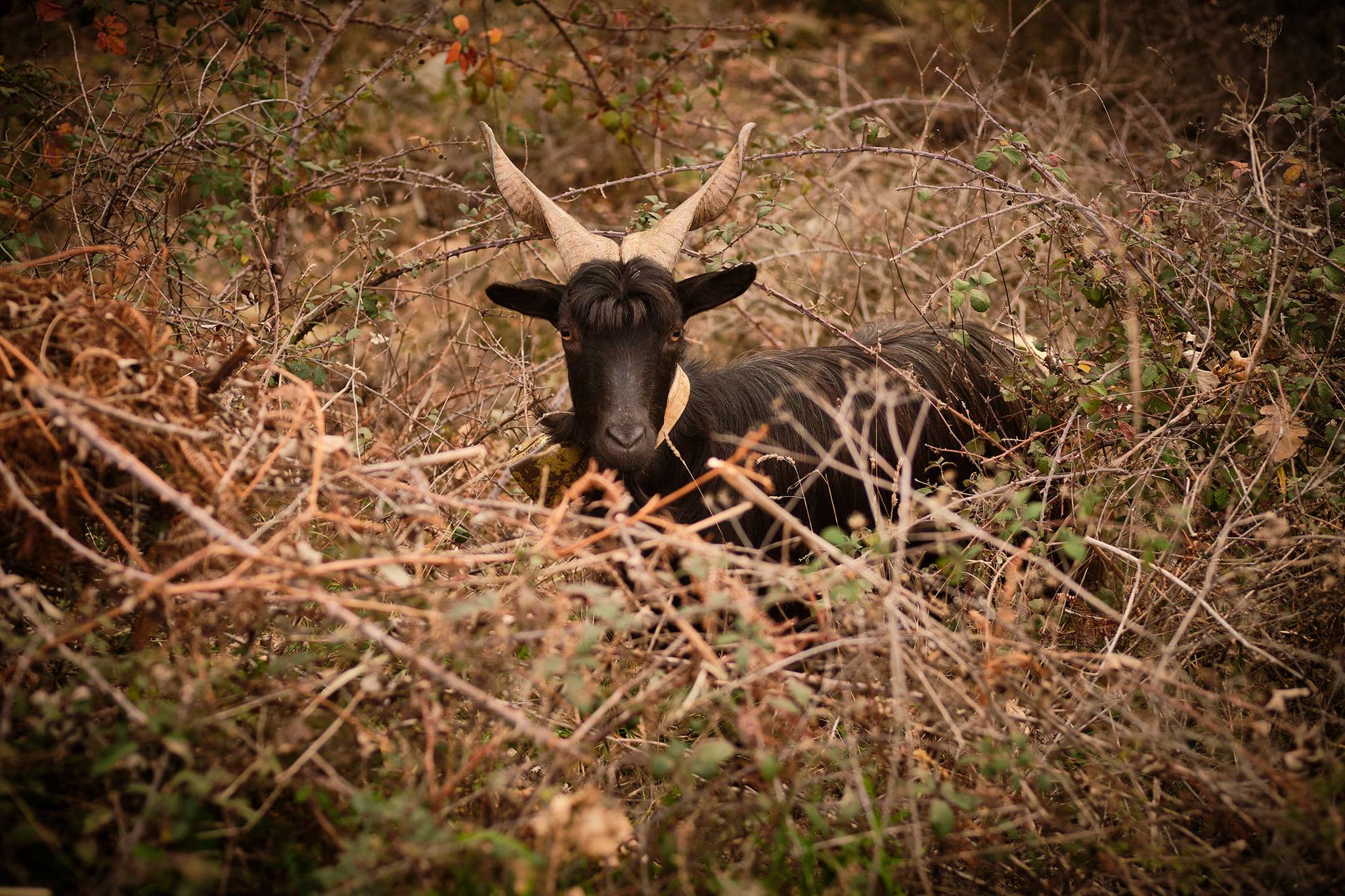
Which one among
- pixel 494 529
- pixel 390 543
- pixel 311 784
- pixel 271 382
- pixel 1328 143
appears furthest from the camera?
pixel 1328 143

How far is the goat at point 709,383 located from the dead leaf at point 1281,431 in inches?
45.7

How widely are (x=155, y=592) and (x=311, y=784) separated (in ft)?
2.55

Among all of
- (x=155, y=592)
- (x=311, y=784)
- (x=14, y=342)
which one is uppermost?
(x=14, y=342)

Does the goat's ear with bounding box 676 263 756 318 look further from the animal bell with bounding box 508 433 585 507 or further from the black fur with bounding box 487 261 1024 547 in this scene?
the animal bell with bounding box 508 433 585 507

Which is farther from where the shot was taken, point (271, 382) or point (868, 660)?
point (271, 382)

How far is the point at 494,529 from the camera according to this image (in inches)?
159

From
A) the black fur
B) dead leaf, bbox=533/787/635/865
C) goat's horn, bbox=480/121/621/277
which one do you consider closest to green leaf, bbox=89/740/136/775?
dead leaf, bbox=533/787/635/865

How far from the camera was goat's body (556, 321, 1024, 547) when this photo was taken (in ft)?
14.8

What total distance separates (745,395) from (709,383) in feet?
0.69

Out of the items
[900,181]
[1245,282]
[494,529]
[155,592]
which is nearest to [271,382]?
[494,529]

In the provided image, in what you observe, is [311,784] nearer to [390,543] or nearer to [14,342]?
[390,543]

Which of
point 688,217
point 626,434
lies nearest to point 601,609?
point 626,434

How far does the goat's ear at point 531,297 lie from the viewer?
4.43 metres

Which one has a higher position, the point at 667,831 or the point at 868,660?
the point at 868,660
